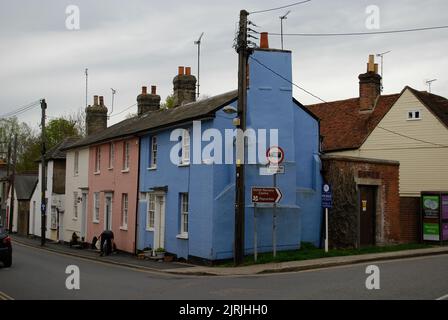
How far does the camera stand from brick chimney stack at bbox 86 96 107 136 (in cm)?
3747

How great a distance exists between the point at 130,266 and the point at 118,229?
698cm

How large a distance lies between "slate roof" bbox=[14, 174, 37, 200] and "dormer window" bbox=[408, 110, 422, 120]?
108ft

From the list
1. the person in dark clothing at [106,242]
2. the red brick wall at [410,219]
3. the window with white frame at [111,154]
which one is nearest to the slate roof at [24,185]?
the window with white frame at [111,154]

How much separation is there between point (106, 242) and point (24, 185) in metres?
30.3

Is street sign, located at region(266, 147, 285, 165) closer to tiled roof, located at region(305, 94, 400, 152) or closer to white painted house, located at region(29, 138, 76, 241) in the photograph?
tiled roof, located at region(305, 94, 400, 152)

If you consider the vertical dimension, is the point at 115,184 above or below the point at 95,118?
below

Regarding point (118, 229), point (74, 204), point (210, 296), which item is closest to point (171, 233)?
point (118, 229)

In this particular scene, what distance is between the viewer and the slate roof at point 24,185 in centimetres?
5158

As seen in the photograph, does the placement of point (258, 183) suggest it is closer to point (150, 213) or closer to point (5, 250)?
point (150, 213)

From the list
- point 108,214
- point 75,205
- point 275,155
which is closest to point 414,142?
point 275,155

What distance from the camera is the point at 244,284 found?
1458 centimetres

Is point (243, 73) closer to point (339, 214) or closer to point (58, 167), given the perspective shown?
point (339, 214)

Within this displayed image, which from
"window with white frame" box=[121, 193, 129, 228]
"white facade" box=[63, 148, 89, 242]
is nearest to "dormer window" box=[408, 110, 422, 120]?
"window with white frame" box=[121, 193, 129, 228]
